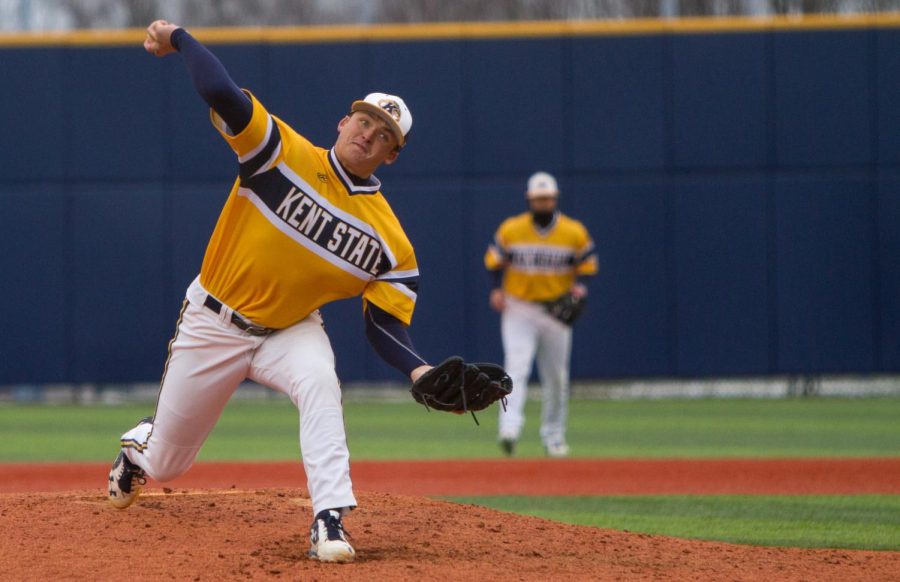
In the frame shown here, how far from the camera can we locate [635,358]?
52.1ft

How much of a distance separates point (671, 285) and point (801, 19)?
3.49m

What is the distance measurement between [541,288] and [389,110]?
5.66 m

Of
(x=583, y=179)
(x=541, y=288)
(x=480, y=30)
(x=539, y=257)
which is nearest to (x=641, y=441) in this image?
(x=541, y=288)

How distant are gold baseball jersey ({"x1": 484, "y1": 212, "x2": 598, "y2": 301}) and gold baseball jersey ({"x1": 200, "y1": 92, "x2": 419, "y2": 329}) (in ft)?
17.8

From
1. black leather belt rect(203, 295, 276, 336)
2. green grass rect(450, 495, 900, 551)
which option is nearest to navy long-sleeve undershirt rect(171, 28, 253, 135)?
black leather belt rect(203, 295, 276, 336)

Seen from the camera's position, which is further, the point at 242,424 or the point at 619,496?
the point at 242,424

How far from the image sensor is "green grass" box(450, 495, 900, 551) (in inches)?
254

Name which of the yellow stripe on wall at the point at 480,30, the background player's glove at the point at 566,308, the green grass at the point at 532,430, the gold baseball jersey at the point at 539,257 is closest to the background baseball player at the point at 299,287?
the green grass at the point at 532,430

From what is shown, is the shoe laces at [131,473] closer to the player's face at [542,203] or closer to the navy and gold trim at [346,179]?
the navy and gold trim at [346,179]

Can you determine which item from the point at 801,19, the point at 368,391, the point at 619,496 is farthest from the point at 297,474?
the point at 801,19

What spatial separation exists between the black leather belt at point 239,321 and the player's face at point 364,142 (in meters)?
0.72

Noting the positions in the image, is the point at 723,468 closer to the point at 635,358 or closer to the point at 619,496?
the point at 619,496

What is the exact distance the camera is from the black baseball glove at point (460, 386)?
5.00 metres

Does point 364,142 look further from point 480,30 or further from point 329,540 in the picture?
point 480,30
